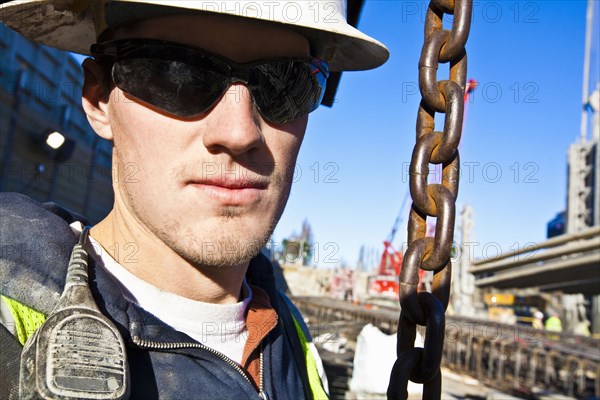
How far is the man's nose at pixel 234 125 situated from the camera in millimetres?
1565

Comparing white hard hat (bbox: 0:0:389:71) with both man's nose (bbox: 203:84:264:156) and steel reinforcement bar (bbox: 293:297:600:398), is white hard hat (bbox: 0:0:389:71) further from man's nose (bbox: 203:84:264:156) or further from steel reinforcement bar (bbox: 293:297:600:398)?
steel reinforcement bar (bbox: 293:297:600:398)

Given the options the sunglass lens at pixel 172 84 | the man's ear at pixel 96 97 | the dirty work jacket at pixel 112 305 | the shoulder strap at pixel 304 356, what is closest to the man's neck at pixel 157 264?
the dirty work jacket at pixel 112 305

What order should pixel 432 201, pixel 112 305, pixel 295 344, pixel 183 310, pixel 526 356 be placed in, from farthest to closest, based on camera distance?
pixel 526 356 < pixel 295 344 < pixel 183 310 < pixel 112 305 < pixel 432 201

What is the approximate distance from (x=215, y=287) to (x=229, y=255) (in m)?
0.22

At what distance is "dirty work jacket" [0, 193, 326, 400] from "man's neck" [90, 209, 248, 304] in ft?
0.58

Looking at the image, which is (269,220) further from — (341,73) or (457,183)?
(341,73)

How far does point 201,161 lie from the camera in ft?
5.19

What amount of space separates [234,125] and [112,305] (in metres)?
0.60

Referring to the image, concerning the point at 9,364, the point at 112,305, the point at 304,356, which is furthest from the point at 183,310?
the point at 304,356

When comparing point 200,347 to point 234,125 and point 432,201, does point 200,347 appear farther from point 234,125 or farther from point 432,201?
point 432,201

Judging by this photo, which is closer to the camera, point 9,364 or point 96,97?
point 9,364

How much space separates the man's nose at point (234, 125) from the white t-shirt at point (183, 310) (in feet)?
1.58

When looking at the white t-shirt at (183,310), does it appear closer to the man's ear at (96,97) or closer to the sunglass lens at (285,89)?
the man's ear at (96,97)

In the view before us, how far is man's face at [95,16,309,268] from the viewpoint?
1586 mm
